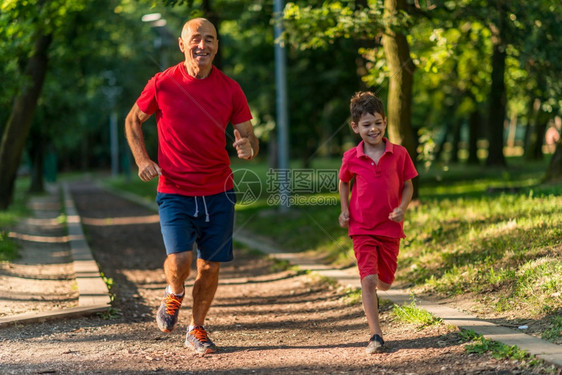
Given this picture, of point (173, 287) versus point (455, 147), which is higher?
point (455, 147)

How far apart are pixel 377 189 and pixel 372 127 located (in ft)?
1.44

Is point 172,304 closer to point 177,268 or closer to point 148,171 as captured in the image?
point 177,268

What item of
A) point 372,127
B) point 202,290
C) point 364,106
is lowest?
point 202,290

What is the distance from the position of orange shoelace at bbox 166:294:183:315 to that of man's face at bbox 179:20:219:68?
166 centimetres

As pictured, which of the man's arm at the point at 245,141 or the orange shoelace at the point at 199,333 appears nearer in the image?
the man's arm at the point at 245,141

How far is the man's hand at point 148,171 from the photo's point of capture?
4.88 metres

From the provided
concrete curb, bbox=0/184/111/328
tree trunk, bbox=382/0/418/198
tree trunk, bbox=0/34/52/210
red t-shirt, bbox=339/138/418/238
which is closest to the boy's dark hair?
red t-shirt, bbox=339/138/418/238

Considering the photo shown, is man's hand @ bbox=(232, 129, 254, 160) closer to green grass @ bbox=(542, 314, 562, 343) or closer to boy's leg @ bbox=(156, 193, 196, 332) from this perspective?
boy's leg @ bbox=(156, 193, 196, 332)

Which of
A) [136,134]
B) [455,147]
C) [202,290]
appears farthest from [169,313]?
[455,147]

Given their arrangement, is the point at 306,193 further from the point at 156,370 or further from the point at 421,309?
the point at 156,370

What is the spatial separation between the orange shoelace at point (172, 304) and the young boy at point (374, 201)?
1318 mm

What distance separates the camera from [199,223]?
5152mm

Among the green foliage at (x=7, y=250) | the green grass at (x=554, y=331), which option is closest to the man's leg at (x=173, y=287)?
the green grass at (x=554, y=331)

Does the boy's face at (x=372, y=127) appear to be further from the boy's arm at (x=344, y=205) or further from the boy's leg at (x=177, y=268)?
the boy's leg at (x=177, y=268)
